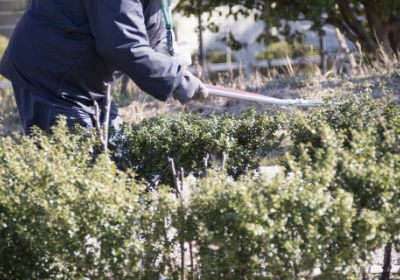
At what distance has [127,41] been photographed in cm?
353

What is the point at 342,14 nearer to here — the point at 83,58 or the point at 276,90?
the point at 276,90

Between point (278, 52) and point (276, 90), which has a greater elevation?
point (276, 90)

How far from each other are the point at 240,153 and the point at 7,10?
396 inches

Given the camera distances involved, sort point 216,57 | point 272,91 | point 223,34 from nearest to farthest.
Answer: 1. point 272,91
2. point 223,34
3. point 216,57

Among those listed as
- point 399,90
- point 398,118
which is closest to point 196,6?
point 399,90

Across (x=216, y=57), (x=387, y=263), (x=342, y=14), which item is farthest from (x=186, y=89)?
(x=216, y=57)

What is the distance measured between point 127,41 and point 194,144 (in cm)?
82

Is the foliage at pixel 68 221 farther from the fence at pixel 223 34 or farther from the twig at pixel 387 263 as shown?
the fence at pixel 223 34

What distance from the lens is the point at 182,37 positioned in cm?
1506

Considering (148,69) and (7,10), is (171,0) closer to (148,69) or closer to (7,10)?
(148,69)

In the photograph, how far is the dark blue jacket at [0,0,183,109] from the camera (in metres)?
3.53

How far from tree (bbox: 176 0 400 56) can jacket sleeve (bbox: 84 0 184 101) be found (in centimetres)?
543

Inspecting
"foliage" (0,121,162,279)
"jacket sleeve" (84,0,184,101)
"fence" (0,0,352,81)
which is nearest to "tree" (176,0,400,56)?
"fence" (0,0,352,81)

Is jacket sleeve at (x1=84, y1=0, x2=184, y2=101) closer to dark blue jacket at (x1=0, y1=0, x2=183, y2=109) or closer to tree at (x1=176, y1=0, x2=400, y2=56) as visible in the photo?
dark blue jacket at (x1=0, y1=0, x2=183, y2=109)
